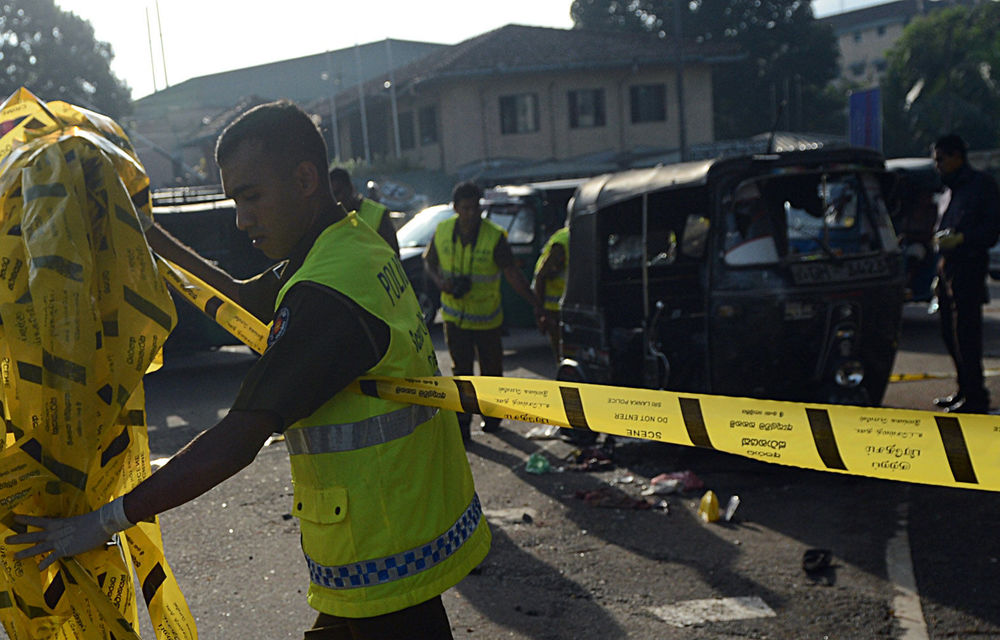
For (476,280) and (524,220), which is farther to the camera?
(524,220)

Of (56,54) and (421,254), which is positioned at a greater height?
(56,54)

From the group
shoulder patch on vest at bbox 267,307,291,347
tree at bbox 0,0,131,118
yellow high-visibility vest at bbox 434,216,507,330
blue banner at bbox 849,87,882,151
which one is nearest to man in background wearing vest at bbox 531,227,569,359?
yellow high-visibility vest at bbox 434,216,507,330

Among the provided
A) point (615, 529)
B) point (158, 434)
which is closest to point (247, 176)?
point (615, 529)

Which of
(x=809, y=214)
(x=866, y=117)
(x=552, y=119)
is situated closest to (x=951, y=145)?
(x=809, y=214)

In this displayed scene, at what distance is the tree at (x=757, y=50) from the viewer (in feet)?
167

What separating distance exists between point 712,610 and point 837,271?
3035 millimetres

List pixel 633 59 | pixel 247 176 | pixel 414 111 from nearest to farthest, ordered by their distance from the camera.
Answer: pixel 247 176 < pixel 633 59 < pixel 414 111

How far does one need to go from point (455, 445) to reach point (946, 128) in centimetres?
3972

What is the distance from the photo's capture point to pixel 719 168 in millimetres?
6738

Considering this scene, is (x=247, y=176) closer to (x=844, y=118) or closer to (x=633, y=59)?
(x=633, y=59)

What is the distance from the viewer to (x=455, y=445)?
2590mm

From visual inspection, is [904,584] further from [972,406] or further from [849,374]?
[972,406]

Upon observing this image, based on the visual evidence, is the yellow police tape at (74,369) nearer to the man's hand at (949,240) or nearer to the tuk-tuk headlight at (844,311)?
the tuk-tuk headlight at (844,311)

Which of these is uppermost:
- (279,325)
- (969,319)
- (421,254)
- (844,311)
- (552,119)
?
(552,119)
